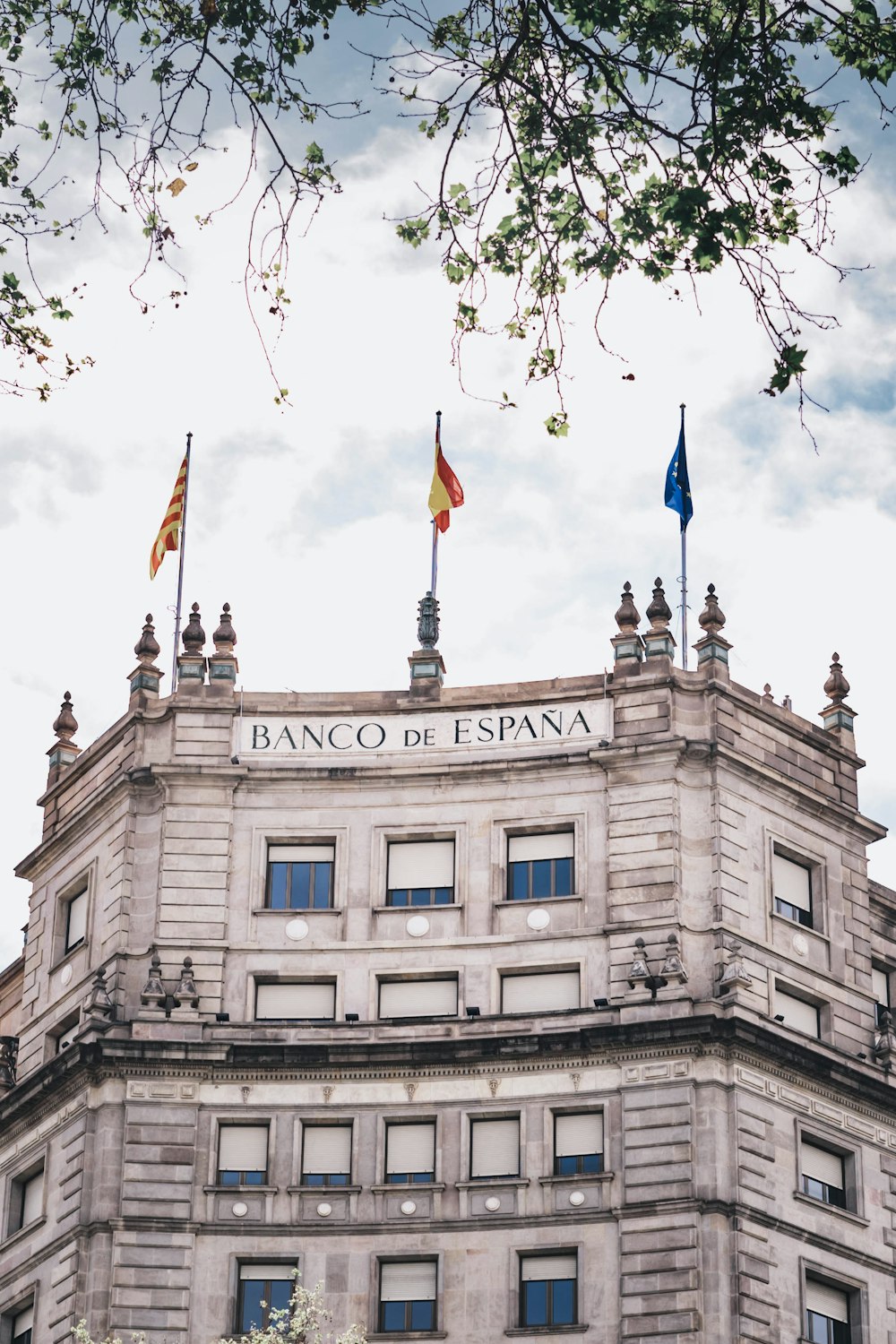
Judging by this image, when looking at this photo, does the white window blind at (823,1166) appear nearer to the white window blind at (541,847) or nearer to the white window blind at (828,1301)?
the white window blind at (828,1301)

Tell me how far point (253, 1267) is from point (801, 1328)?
13.7m

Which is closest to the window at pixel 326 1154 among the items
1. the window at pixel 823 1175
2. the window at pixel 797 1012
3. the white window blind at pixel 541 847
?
the white window blind at pixel 541 847

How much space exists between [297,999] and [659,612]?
14.8 m

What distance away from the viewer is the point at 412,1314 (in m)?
63.5

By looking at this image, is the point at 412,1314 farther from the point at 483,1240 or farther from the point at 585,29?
the point at 585,29

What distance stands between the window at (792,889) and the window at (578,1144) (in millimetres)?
8235

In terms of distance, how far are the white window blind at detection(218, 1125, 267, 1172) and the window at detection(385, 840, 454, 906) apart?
23.7 feet

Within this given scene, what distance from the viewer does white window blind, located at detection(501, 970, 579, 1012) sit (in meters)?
67.3

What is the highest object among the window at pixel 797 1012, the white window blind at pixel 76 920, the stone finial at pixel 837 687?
the stone finial at pixel 837 687

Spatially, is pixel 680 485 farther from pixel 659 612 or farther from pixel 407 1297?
pixel 407 1297

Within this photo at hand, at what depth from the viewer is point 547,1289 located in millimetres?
63125

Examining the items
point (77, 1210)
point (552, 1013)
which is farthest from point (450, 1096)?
point (77, 1210)

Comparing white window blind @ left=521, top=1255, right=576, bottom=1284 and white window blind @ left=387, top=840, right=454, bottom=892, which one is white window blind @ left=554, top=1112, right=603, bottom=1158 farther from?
white window blind @ left=387, top=840, right=454, bottom=892

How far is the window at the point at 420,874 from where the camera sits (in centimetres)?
6919
